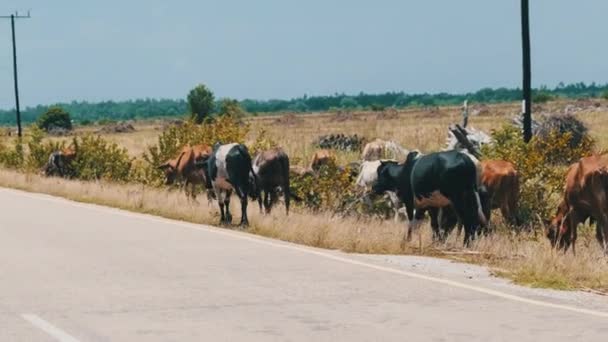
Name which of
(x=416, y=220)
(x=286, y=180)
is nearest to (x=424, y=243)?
(x=416, y=220)

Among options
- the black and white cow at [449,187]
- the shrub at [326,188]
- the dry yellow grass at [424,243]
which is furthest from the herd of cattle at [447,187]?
the shrub at [326,188]

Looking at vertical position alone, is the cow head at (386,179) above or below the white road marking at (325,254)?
above

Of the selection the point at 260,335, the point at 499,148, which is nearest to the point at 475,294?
the point at 260,335

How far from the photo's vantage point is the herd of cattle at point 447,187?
1555 cm

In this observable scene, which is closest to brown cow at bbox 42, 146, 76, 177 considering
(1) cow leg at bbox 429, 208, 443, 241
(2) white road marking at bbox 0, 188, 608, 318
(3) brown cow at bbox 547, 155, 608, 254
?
(2) white road marking at bbox 0, 188, 608, 318

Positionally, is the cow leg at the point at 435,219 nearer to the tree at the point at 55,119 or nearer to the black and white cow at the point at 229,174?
the black and white cow at the point at 229,174

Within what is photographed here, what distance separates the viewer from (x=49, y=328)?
10109 mm

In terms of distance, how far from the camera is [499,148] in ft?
80.1

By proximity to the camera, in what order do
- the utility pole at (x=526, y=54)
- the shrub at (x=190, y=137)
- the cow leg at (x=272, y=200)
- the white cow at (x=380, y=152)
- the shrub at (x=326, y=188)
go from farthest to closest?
1. the white cow at (x=380, y=152)
2. the shrub at (x=190, y=137)
3. the utility pole at (x=526, y=54)
4. the shrub at (x=326, y=188)
5. the cow leg at (x=272, y=200)

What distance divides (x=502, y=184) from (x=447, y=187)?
430 cm

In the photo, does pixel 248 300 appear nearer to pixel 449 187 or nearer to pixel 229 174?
pixel 449 187

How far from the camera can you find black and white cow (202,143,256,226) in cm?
2053

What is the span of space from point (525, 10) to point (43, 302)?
19.4 meters

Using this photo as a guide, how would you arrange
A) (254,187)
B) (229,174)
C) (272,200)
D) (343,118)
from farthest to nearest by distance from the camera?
(343,118) → (272,200) → (254,187) → (229,174)
